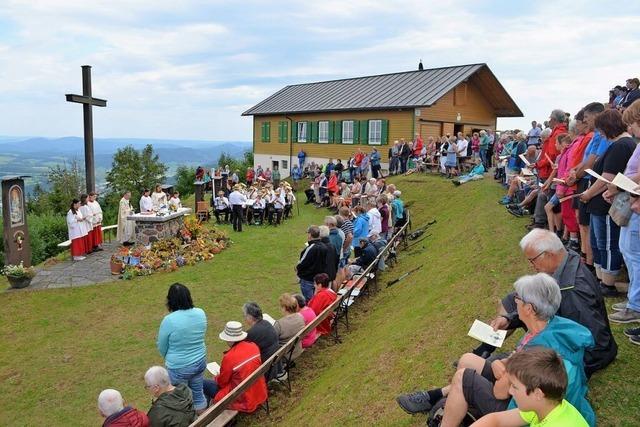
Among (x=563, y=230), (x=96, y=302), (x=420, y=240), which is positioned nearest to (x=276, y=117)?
(x=420, y=240)

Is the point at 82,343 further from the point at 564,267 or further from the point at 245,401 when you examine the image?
the point at 564,267

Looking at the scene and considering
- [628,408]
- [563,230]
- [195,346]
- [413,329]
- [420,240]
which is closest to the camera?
[628,408]

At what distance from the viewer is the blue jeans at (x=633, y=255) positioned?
186 inches

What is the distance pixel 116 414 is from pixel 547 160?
325 inches

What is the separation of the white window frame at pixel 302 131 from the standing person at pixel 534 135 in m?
19.1

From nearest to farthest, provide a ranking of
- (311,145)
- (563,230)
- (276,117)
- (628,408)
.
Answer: (628,408)
(563,230)
(311,145)
(276,117)

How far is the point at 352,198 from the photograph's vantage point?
18297 mm

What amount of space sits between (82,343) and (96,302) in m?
2.13

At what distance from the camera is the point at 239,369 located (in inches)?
221

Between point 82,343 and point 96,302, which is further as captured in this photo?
point 96,302

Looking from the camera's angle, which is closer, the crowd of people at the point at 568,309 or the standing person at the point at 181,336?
the crowd of people at the point at 568,309

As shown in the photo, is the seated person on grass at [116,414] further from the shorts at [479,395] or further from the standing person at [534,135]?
the standing person at [534,135]

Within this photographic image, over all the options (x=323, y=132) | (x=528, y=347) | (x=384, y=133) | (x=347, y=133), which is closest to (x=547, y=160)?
(x=528, y=347)

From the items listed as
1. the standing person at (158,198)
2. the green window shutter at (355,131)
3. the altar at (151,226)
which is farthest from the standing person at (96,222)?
the green window shutter at (355,131)
